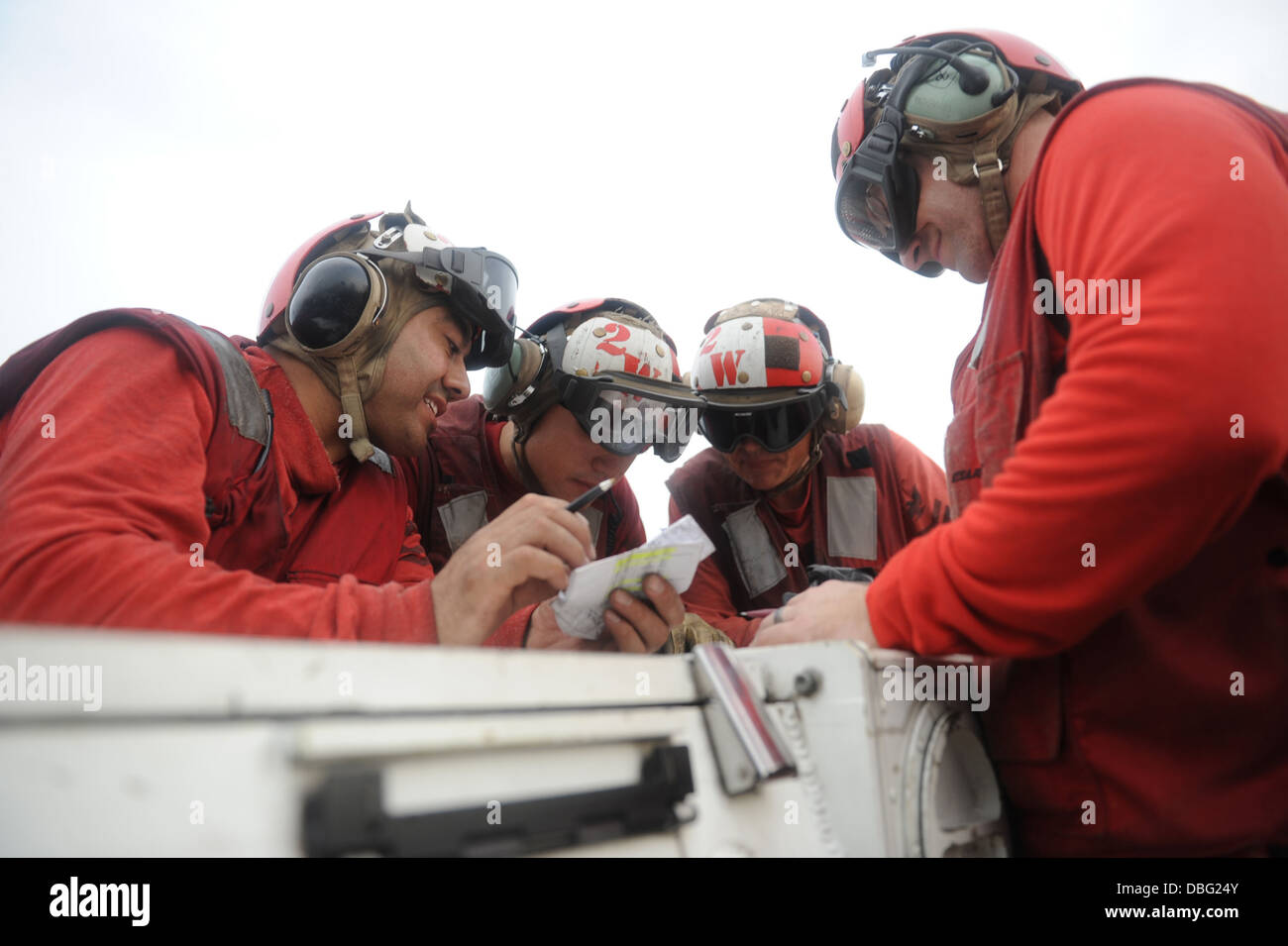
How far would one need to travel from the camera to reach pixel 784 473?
3.58 m

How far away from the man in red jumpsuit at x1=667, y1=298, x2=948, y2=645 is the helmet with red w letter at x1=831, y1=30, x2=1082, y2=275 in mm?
1295

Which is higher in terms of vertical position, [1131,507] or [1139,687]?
[1131,507]

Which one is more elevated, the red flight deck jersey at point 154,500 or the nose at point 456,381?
the nose at point 456,381

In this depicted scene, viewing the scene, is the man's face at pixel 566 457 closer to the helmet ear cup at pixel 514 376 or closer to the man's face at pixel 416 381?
the helmet ear cup at pixel 514 376

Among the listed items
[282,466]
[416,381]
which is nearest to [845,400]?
[416,381]

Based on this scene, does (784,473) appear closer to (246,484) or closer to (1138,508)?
(246,484)

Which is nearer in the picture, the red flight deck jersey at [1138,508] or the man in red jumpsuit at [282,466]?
the red flight deck jersey at [1138,508]

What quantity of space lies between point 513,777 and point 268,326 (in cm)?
195

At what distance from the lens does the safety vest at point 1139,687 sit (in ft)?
4.02

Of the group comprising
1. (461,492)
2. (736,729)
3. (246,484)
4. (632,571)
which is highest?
(461,492)

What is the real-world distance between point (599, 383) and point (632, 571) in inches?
59.2

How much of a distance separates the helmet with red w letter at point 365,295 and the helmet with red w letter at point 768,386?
3.75ft

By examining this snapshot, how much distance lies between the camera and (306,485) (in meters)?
2.25

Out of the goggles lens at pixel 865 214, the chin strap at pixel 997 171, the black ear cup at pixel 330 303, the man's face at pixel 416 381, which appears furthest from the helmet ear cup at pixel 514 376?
the chin strap at pixel 997 171
